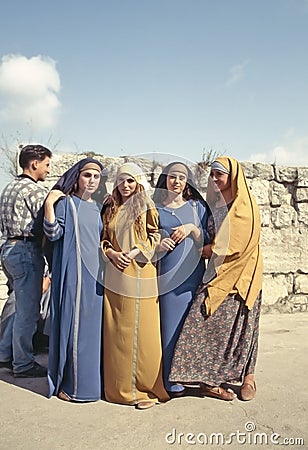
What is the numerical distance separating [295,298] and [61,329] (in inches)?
127

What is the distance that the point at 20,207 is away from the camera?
3020 mm

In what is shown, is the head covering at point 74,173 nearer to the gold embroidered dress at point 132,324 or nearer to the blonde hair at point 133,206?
the blonde hair at point 133,206

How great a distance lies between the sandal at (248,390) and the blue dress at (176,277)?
384 millimetres

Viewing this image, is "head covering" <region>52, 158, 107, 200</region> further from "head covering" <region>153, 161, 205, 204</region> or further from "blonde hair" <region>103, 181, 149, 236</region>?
"head covering" <region>153, 161, 205, 204</region>

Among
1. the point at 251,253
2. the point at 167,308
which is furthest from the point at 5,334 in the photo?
the point at 251,253

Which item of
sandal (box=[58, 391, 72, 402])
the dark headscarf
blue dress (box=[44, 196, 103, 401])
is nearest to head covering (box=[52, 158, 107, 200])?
the dark headscarf

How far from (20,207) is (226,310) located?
4.78ft

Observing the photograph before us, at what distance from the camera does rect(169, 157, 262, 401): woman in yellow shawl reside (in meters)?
2.77

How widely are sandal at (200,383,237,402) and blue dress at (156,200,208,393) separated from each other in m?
0.16

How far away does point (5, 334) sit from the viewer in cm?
333

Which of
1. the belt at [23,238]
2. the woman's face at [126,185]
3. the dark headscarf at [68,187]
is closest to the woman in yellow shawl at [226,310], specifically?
the woman's face at [126,185]

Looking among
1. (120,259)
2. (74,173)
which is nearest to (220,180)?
(120,259)

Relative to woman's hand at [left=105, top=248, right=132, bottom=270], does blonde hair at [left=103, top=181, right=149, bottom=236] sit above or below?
above

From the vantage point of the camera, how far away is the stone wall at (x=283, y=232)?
5.09 m
